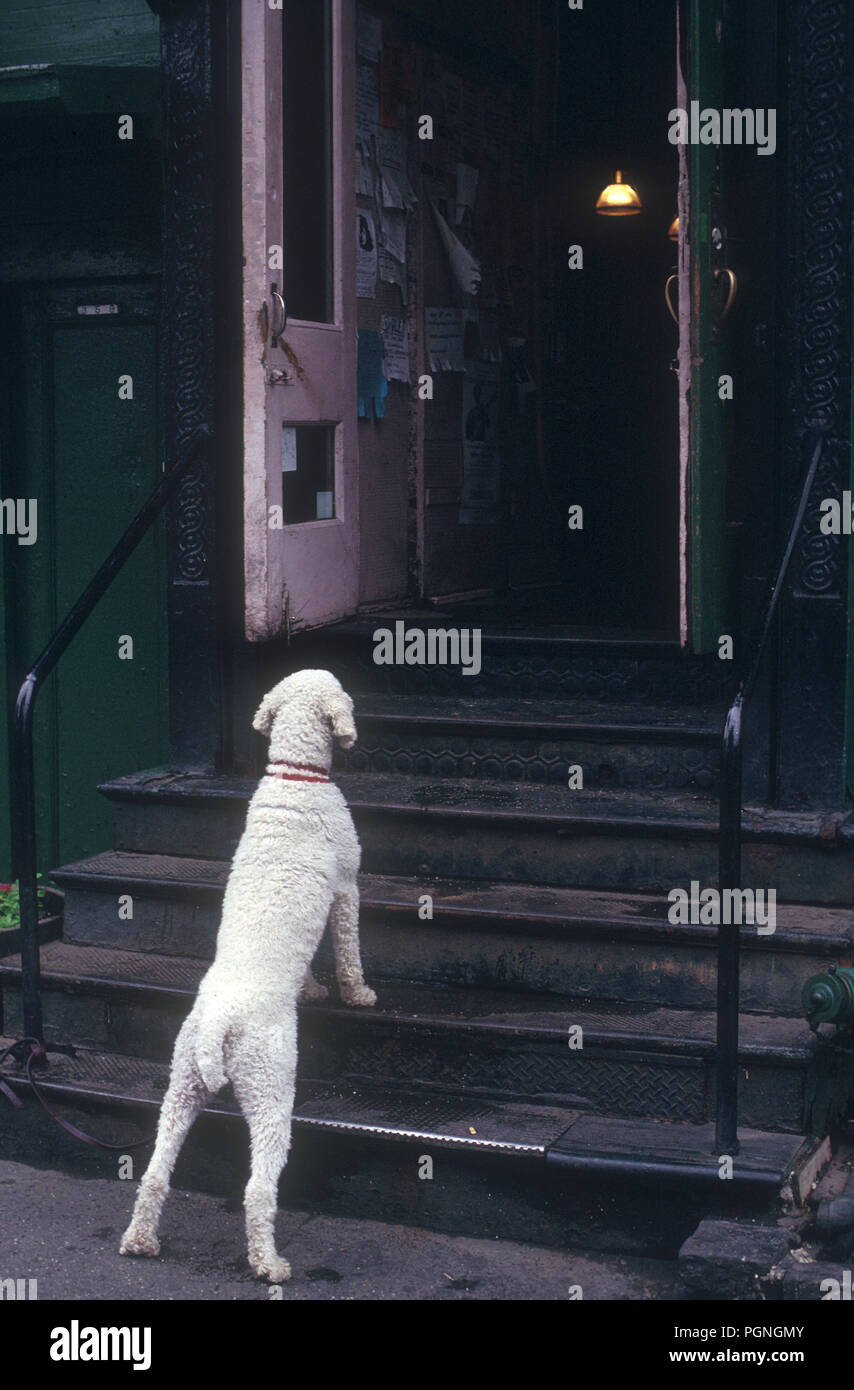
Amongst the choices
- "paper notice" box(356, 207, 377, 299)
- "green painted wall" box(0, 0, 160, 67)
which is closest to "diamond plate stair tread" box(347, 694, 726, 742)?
"paper notice" box(356, 207, 377, 299)

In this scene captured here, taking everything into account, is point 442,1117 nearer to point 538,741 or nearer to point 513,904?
point 513,904

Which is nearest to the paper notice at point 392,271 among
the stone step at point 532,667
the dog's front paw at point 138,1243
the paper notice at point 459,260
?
the paper notice at point 459,260

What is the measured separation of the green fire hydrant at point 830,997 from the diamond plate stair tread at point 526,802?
0.62m

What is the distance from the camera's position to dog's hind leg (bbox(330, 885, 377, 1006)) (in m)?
5.10

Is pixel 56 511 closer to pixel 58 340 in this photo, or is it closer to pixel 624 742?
pixel 58 340

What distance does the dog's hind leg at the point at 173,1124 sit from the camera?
4.46m

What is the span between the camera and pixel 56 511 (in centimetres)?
775

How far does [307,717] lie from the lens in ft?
16.2

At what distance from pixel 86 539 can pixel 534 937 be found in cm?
334

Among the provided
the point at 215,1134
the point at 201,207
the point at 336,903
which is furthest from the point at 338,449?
the point at 215,1134

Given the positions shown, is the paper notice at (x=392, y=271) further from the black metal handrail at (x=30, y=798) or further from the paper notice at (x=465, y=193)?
the black metal handrail at (x=30, y=798)

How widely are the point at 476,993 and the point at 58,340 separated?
3.87 m

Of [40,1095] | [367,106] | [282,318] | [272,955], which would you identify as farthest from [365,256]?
[40,1095]

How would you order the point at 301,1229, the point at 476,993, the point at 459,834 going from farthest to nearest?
1. the point at 459,834
2. the point at 476,993
3. the point at 301,1229
